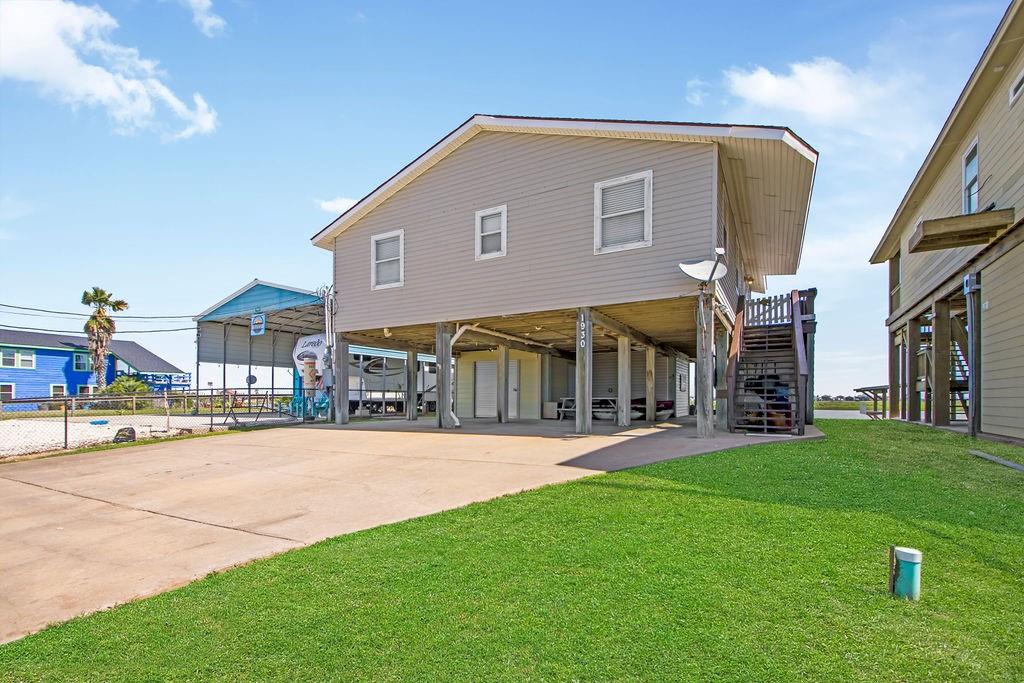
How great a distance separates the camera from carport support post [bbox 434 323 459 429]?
1345cm

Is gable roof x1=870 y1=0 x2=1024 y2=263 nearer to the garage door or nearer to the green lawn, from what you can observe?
the green lawn

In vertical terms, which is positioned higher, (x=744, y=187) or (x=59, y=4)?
(x=59, y=4)

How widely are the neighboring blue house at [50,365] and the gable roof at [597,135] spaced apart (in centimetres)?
2956

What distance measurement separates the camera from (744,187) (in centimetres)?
1198

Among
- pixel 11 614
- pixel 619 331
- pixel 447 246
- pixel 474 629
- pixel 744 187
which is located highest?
pixel 744 187

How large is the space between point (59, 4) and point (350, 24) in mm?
4610

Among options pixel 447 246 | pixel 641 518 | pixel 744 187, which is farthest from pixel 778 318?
pixel 641 518

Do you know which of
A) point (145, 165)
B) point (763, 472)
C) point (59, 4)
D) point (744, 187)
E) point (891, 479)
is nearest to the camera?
point (891, 479)

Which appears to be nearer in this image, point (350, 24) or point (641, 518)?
point (641, 518)

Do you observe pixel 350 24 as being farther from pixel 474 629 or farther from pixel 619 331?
pixel 474 629

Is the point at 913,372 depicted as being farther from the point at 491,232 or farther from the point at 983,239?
the point at 491,232

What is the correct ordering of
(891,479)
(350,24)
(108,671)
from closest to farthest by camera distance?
(108,671), (891,479), (350,24)

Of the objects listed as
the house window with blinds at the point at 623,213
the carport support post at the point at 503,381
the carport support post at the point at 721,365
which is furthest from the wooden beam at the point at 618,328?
the carport support post at the point at 503,381

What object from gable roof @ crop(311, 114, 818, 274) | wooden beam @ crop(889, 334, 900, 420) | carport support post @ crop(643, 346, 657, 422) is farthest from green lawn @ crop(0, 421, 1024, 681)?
wooden beam @ crop(889, 334, 900, 420)
